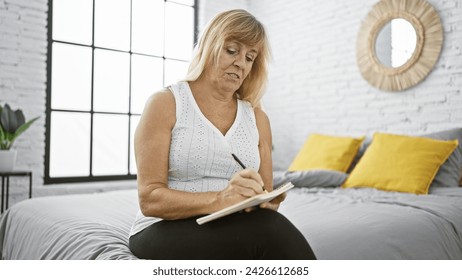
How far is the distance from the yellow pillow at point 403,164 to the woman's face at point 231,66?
1.35 metres

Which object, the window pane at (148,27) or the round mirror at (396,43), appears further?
the window pane at (148,27)

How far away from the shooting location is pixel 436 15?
268 cm

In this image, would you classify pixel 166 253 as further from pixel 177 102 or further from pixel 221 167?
pixel 177 102

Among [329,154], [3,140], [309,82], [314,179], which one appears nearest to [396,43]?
[309,82]

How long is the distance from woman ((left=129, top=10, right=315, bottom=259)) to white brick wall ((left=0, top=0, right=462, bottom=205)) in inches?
71.3

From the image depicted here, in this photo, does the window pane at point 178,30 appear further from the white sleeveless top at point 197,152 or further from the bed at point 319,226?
the white sleeveless top at point 197,152

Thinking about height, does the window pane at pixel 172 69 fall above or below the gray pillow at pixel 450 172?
above

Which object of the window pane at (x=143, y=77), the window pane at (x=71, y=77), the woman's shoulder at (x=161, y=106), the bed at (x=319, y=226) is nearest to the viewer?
the woman's shoulder at (x=161, y=106)

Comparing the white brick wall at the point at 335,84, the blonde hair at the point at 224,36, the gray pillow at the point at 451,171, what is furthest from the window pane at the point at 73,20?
the gray pillow at the point at 451,171

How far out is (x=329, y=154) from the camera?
2.77 meters

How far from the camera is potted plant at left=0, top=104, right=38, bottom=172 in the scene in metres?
2.60

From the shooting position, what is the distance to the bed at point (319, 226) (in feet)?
4.03

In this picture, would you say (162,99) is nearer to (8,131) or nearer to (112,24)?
(8,131)
